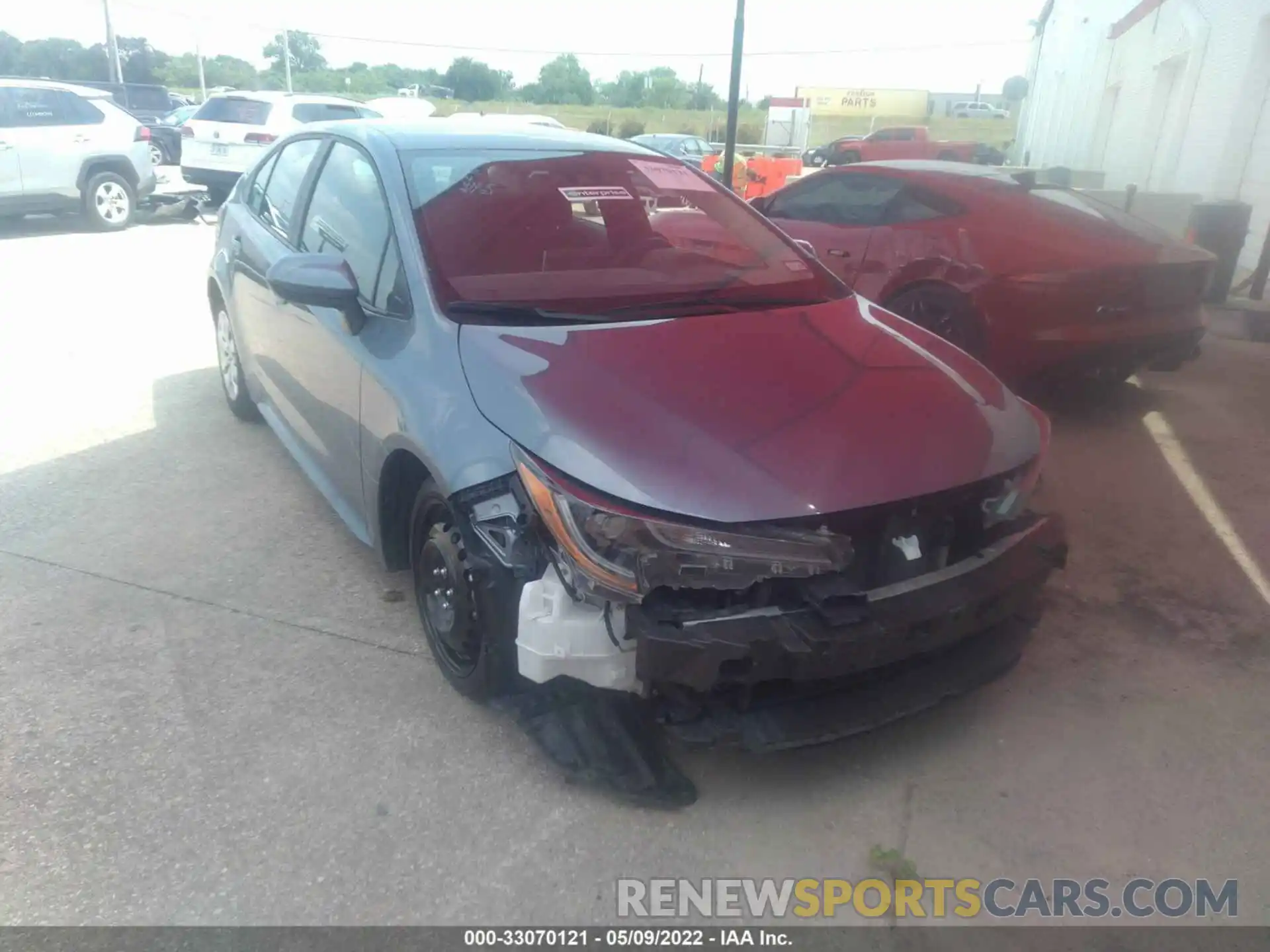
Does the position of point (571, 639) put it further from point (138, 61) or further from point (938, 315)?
point (138, 61)

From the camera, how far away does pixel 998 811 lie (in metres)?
2.58

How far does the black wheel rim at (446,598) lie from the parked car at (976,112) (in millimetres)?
60679

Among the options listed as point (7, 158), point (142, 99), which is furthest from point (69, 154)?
point (142, 99)

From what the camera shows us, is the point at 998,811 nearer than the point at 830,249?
Yes

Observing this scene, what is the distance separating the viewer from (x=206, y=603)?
11.4 ft

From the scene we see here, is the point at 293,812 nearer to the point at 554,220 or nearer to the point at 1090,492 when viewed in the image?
the point at 554,220

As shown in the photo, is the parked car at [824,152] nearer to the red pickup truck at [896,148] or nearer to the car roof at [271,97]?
the red pickup truck at [896,148]

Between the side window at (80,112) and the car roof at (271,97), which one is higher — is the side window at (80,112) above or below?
below

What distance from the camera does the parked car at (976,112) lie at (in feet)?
187

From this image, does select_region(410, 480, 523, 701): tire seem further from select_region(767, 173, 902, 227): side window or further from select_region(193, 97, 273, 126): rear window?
select_region(193, 97, 273, 126): rear window

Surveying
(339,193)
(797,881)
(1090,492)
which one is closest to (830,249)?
(1090,492)

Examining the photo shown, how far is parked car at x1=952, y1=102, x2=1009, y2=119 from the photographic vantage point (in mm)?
56969

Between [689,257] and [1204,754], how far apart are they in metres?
2.32

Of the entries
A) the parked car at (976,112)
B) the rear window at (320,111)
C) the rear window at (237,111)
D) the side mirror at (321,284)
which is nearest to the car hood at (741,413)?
the side mirror at (321,284)
